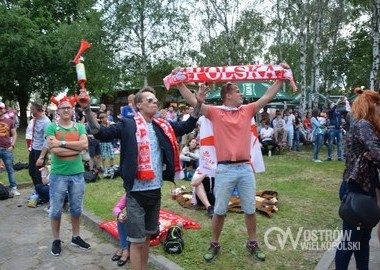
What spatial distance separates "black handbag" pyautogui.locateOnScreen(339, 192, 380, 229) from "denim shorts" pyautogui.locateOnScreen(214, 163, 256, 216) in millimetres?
1138

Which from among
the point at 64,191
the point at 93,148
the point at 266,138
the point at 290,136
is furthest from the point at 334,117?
the point at 64,191

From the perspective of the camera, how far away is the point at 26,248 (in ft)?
16.3

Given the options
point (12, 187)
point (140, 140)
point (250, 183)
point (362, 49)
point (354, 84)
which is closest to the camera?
point (140, 140)

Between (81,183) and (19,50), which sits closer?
(81,183)

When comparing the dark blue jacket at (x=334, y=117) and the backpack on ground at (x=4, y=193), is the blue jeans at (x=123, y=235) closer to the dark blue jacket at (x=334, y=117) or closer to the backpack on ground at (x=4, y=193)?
the backpack on ground at (x=4, y=193)

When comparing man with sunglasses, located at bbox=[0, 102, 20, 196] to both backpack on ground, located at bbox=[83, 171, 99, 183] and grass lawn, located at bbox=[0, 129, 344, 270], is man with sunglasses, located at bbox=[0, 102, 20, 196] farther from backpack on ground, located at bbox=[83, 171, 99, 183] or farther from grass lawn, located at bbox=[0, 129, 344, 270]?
backpack on ground, located at bbox=[83, 171, 99, 183]

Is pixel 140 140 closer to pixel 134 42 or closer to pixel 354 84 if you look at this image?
pixel 134 42

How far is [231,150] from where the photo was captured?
4.07 meters

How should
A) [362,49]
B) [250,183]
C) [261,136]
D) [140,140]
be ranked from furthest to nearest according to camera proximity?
1. [362,49]
2. [261,136]
3. [250,183]
4. [140,140]

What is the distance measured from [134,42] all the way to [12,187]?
58.5ft

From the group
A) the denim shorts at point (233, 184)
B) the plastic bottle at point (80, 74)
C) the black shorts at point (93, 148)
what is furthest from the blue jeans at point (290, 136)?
Answer: the plastic bottle at point (80, 74)

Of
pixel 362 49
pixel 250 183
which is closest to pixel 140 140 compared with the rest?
pixel 250 183

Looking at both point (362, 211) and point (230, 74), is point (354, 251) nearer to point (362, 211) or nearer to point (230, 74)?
point (362, 211)

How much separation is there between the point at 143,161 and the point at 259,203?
3.44 metres
